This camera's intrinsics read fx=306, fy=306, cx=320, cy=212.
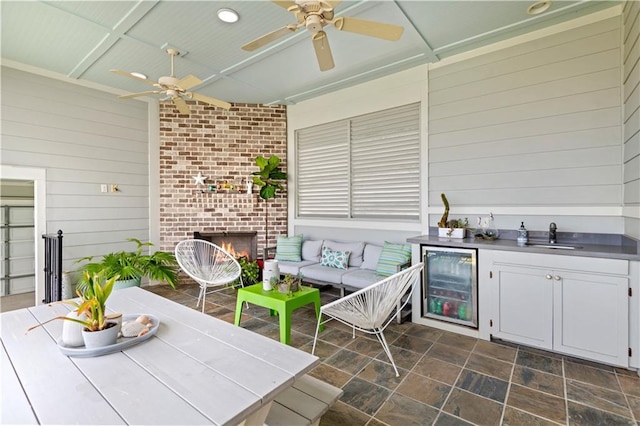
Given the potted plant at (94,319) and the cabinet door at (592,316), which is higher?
the potted plant at (94,319)

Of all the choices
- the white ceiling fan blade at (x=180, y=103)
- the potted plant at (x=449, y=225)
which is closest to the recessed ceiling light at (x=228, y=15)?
the white ceiling fan blade at (x=180, y=103)

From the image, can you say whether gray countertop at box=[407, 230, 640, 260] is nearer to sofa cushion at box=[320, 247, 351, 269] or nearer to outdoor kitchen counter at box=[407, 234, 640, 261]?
outdoor kitchen counter at box=[407, 234, 640, 261]

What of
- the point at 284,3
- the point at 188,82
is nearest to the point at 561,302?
the point at 284,3

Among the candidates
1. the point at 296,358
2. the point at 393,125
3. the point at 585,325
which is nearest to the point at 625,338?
the point at 585,325

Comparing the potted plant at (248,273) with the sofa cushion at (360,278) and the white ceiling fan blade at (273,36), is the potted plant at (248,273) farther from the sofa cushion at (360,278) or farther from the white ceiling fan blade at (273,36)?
the white ceiling fan blade at (273,36)

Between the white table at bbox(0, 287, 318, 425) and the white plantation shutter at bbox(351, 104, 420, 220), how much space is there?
3107 mm

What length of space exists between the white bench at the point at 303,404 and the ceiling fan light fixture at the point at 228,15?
309 centimetres

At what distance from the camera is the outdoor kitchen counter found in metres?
2.40

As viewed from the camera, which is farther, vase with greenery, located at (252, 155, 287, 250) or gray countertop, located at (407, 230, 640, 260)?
vase with greenery, located at (252, 155, 287, 250)

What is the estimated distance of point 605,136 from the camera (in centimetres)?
284

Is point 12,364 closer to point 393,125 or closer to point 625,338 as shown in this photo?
point 625,338

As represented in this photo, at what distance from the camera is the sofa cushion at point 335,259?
13.6ft

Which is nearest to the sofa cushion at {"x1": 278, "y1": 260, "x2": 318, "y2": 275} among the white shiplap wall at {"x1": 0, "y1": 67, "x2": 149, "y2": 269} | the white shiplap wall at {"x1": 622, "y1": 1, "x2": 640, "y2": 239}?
the white shiplap wall at {"x1": 0, "y1": 67, "x2": 149, "y2": 269}

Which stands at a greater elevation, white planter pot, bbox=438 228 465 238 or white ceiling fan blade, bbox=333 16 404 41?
white ceiling fan blade, bbox=333 16 404 41
